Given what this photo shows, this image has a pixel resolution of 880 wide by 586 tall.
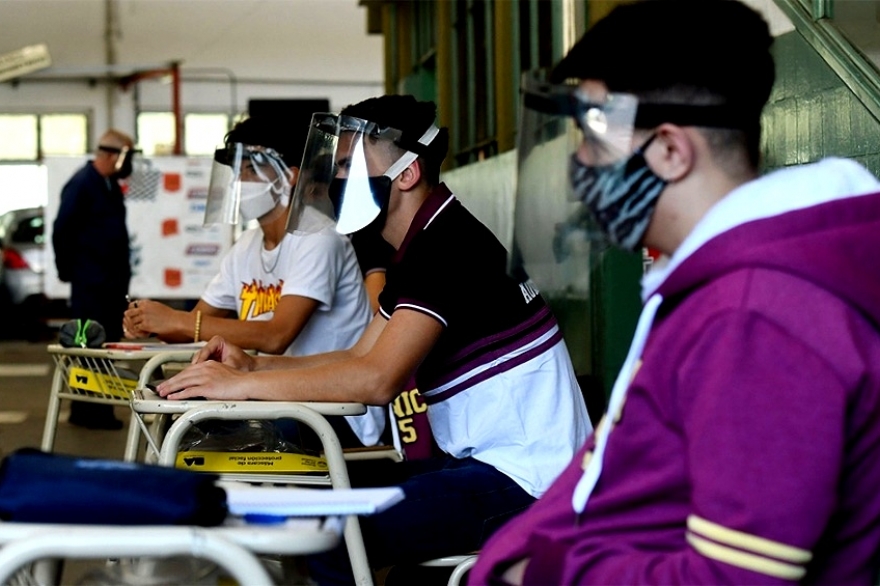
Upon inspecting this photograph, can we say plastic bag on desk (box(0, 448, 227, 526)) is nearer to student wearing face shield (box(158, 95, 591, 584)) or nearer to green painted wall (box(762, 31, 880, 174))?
student wearing face shield (box(158, 95, 591, 584))

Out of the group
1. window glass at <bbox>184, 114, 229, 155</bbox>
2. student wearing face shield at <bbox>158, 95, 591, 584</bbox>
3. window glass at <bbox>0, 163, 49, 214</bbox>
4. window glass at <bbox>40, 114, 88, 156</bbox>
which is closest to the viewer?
student wearing face shield at <bbox>158, 95, 591, 584</bbox>

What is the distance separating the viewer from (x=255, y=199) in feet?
14.7

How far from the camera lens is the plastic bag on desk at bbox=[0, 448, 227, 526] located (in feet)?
4.92

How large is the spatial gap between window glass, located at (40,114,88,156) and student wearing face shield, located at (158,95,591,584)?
62.6 feet

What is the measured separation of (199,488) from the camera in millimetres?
1533

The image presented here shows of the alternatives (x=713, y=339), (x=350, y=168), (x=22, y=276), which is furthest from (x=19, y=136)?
(x=713, y=339)

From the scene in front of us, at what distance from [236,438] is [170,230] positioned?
9415mm

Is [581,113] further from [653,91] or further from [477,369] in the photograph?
[477,369]

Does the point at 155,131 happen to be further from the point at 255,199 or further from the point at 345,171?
the point at 345,171

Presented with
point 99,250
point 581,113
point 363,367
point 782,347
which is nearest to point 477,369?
point 363,367

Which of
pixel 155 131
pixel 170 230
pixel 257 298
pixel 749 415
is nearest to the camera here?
pixel 749 415

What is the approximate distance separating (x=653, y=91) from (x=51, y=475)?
882 mm

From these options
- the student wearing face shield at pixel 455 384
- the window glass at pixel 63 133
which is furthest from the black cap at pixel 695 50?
the window glass at pixel 63 133

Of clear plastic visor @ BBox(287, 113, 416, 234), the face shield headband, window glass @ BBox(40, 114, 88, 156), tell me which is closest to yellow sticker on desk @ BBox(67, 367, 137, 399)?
clear plastic visor @ BBox(287, 113, 416, 234)
